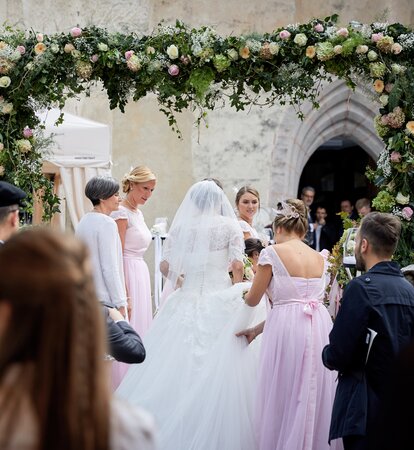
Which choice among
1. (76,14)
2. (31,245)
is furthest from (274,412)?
(76,14)

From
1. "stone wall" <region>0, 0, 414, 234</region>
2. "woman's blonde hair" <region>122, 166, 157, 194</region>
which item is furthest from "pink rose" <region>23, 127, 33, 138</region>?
"stone wall" <region>0, 0, 414, 234</region>

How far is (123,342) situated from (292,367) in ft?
8.43

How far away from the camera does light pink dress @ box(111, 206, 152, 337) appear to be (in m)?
7.81

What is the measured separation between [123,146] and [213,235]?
22.6 ft

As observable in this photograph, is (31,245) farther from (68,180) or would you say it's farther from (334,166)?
(334,166)

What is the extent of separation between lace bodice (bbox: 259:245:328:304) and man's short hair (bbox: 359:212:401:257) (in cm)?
136

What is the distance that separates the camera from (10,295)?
1615 millimetres

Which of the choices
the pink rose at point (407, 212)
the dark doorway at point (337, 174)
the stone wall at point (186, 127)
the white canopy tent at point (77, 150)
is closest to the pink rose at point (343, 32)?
the pink rose at point (407, 212)

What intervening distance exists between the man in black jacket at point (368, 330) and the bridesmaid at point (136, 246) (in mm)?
3633

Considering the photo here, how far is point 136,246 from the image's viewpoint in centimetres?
789

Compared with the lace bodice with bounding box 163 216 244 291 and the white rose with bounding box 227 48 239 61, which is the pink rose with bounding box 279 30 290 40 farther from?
the lace bodice with bounding box 163 216 244 291

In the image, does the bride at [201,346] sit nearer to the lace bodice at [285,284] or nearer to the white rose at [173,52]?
the lace bodice at [285,284]

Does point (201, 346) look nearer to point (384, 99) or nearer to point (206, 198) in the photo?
point (206, 198)

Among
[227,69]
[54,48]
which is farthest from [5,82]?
[227,69]
